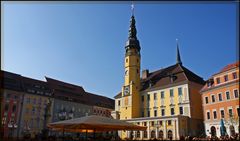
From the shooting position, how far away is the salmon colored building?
33.3 m

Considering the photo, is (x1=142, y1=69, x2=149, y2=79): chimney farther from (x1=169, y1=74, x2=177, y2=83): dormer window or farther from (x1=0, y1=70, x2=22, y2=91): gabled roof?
(x1=0, y1=70, x2=22, y2=91): gabled roof

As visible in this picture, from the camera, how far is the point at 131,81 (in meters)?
53.6

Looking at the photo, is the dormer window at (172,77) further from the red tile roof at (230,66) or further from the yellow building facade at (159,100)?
the red tile roof at (230,66)

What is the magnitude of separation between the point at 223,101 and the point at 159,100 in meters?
15.5

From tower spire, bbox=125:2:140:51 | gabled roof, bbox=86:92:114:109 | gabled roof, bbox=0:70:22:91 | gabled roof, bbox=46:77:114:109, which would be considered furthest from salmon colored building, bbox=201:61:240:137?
gabled roof, bbox=86:92:114:109

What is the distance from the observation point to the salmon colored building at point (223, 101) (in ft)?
109

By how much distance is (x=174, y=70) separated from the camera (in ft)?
168

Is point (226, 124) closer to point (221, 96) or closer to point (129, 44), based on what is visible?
point (221, 96)

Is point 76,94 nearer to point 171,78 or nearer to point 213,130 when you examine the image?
point 171,78

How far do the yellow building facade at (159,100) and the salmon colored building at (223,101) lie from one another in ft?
15.5

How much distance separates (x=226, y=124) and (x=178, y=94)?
12.7 meters

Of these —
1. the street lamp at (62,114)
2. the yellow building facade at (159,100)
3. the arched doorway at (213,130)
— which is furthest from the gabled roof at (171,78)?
the street lamp at (62,114)

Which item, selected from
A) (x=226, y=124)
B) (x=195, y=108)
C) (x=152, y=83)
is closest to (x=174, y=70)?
(x=152, y=83)

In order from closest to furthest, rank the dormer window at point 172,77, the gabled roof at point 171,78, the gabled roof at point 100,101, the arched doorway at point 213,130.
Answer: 1. the arched doorway at point 213,130
2. the gabled roof at point 171,78
3. the dormer window at point 172,77
4. the gabled roof at point 100,101
